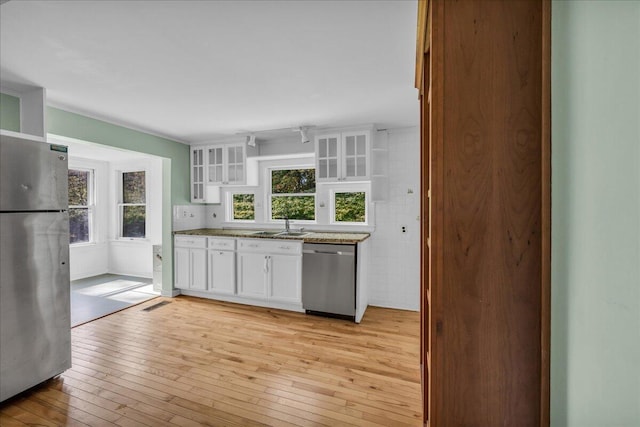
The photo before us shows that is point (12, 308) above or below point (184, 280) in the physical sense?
above

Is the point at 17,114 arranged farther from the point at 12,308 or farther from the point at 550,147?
the point at 550,147

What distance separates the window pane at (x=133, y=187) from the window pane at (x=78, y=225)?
2.32ft

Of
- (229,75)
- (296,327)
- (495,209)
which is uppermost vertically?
(229,75)

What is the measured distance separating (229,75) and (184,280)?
126 inches

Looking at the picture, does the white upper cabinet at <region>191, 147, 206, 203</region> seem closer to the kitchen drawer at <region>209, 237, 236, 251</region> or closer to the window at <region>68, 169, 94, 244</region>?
the kitchen drawer at <region>209, 237, 236, 251</region>

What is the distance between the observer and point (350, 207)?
13.4 ft

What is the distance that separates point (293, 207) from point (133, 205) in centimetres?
349

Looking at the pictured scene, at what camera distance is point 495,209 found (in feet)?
2.77

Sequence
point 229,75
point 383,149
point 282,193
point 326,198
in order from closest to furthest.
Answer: point 229,75
point 383,149
point 326,198
point 282,193

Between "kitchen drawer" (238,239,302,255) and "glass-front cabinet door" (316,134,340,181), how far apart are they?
962mm

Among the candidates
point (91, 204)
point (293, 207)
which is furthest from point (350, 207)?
point (91, 204)

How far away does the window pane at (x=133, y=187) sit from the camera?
5484 millimetres

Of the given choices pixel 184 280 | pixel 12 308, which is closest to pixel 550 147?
pixel 12 308

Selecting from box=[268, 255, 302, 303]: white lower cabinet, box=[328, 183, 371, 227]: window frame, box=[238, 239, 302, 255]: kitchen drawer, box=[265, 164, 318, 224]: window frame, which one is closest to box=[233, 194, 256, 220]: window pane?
box=[265, 164, 318, 224]: window frame
